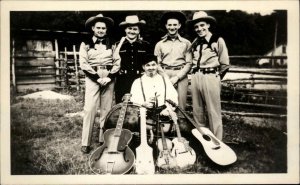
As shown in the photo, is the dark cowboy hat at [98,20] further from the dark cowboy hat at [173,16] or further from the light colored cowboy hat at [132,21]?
the dark cowboy hat at [173,16]

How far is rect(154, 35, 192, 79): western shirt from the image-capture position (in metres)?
4.67

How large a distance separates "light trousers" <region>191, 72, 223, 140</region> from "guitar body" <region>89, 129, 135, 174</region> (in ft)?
2.90

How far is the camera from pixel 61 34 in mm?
4734

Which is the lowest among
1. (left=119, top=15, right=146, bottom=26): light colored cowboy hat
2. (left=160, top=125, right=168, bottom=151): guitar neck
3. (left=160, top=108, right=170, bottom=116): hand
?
(left=160, top=125, right=168, bottom=151): guitar neck

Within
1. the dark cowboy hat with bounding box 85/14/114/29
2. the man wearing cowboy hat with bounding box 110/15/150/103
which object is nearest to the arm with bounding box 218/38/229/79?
the man wearing cowboy hat with bounding box 110/15/150/103

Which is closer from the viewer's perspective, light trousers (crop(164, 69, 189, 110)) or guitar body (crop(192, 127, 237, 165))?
guitar body (crop(192, 127, 237, 165))

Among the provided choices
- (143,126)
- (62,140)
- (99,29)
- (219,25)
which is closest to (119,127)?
(143,126)

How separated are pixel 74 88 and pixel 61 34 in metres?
Result: 0.68

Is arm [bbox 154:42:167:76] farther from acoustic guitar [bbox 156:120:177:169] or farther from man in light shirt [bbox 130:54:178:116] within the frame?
acoustic guitar [bbox 156:120:177:169]

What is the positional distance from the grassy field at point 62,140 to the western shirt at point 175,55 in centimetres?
80

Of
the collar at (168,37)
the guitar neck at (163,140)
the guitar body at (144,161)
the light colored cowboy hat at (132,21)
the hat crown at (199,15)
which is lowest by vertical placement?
the guitar body at (144,161)

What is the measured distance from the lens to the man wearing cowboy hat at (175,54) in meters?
4.67

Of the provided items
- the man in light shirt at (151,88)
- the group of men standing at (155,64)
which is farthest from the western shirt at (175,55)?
the man in light shirt at (151,88)

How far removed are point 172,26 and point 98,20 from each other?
897mm
